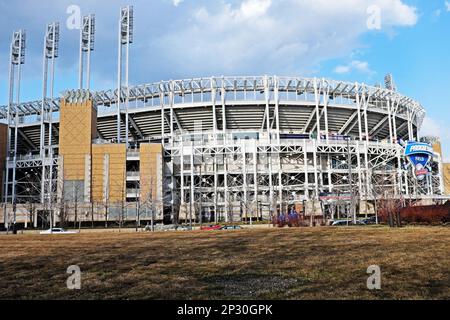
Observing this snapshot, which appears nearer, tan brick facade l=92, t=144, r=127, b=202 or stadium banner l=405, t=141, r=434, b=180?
tan brick facade l=92, t=144, r=127, b=202

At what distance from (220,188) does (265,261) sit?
180 ft

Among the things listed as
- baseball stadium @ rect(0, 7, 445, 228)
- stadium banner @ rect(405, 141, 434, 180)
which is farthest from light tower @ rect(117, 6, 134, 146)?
stadium banner @ rect(405, 141, 434, 180)

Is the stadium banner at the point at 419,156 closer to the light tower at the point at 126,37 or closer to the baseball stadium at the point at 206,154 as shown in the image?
the baseball stadium at the point at 206,154

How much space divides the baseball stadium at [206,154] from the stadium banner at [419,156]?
0.22m

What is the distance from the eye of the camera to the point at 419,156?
69562mm

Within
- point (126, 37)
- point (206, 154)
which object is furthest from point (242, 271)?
point (126, 37)

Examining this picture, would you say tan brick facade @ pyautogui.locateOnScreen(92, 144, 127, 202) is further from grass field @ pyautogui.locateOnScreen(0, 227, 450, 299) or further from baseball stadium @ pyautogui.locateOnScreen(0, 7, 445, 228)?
grass field @ pyautogui.locateOnScreen(0, 227, 450, 299)

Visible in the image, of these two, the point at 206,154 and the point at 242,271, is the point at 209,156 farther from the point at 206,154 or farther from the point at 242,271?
the point at 242,271

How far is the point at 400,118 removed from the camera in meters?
80.0

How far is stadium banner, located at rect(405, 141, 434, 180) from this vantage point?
226ft

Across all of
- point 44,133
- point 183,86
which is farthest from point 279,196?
point 44,133

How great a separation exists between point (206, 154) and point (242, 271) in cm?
5778

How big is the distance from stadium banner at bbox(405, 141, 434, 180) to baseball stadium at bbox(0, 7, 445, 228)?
22 centimetres

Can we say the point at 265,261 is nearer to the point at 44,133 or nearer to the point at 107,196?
the point at 107,196
